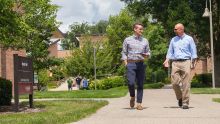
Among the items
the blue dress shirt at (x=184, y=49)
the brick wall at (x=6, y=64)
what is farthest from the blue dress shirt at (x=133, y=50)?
the brick wall at (x=6, y=64)

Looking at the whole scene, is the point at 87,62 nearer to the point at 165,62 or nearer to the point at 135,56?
the point at 165,62

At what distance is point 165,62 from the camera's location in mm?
12344

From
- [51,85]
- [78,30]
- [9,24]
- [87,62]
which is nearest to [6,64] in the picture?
[9,24]

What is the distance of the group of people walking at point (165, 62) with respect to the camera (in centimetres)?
1212

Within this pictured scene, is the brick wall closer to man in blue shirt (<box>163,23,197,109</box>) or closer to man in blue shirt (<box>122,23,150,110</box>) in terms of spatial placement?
man in blue shirt (<box>122,23,150,110</box>)

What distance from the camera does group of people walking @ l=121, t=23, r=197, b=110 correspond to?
12125 mm

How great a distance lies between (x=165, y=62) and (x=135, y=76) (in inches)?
28.3

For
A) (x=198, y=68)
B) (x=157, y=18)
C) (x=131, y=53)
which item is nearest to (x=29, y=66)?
(x=131, y=53)

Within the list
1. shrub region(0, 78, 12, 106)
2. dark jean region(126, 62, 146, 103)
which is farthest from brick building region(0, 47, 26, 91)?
dark jean region(126, 62, 146, 103)

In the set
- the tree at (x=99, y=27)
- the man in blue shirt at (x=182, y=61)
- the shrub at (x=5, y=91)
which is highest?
the tree at (x=99, y=27)

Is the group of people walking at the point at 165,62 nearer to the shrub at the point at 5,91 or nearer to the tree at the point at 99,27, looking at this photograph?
the shrub at the point at 5,91

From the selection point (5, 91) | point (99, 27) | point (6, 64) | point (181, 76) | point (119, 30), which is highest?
point (99, 27)

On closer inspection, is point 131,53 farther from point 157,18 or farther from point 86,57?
point 86,57

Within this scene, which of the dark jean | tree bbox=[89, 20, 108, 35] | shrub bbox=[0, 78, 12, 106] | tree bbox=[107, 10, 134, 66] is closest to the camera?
the dark jean
